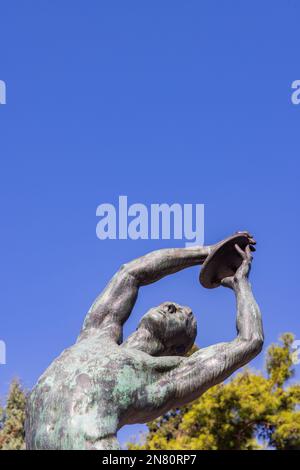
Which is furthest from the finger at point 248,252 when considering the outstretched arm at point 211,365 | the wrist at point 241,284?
the outstretched arm at point 211,365

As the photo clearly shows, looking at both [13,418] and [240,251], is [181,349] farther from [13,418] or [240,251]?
[13,418]

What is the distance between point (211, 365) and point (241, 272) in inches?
29.2

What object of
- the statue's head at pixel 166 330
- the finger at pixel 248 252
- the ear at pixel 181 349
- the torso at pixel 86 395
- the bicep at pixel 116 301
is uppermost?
the finger at pixel 248 252

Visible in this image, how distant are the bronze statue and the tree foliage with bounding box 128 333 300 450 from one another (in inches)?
719

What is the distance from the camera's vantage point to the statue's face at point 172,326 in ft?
17.2

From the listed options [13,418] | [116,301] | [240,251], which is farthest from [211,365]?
[13,418]

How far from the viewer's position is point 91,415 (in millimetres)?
4594

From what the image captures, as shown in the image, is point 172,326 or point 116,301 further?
point 116,301

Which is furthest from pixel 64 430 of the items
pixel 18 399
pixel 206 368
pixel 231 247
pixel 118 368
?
pixel 18 399

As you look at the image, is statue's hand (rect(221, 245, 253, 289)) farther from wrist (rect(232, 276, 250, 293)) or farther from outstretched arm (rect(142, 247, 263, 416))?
outstretched arm (rect(142, 247, 263, 416))

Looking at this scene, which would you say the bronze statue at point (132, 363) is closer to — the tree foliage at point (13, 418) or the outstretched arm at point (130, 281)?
the outstretched arm at point (130, 281)

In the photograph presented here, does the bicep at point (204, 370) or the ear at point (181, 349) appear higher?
the ear at point (181, 349)

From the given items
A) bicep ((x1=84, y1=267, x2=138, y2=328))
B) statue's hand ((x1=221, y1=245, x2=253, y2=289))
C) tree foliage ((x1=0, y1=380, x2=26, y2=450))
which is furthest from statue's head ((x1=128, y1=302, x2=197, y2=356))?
tree foliage ((x1=0, y1=380, x2=26, y2=450))

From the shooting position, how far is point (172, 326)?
17.3 ft
